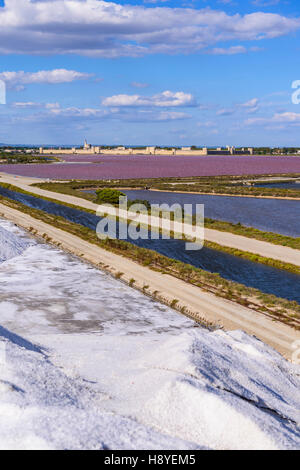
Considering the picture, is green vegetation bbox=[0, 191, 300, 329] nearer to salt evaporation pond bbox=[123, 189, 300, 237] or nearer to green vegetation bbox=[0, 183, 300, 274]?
green vegetation bbox=[0, 183, 300, 274]

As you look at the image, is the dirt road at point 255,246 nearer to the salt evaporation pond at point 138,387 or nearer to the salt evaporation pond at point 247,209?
the salt evaporation pond at point 247,209

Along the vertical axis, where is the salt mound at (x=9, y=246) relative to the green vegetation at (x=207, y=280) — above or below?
above

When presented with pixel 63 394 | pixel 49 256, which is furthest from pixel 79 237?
pixel 63 394

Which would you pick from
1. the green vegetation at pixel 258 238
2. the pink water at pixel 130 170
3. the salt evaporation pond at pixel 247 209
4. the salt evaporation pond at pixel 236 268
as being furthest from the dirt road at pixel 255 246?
the pink water at pixel 130 170

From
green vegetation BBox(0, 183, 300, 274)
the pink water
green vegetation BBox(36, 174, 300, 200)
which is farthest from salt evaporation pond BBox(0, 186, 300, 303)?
the pink water

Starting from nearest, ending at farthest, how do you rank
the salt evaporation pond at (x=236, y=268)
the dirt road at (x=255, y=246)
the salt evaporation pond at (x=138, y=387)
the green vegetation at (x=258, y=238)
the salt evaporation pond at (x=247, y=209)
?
1. the salt evaporation pond at (x=138, y=387)
2. the salt evaporation pond at (x=236, y=268)
3. the green vegetation at (x=258, y=238)
4. the dirt road at (x=255, y=246)
5. the salt evaporation pond at (x=247, y=209)

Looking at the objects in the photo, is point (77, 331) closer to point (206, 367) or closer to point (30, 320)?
point (30, 320)

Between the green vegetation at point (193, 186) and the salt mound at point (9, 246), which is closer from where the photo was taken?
the salt mound at point (9, 246)

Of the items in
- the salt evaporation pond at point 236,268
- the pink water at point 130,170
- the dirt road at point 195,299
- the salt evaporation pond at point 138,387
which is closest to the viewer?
the salt evaporation pond at point 138,387
